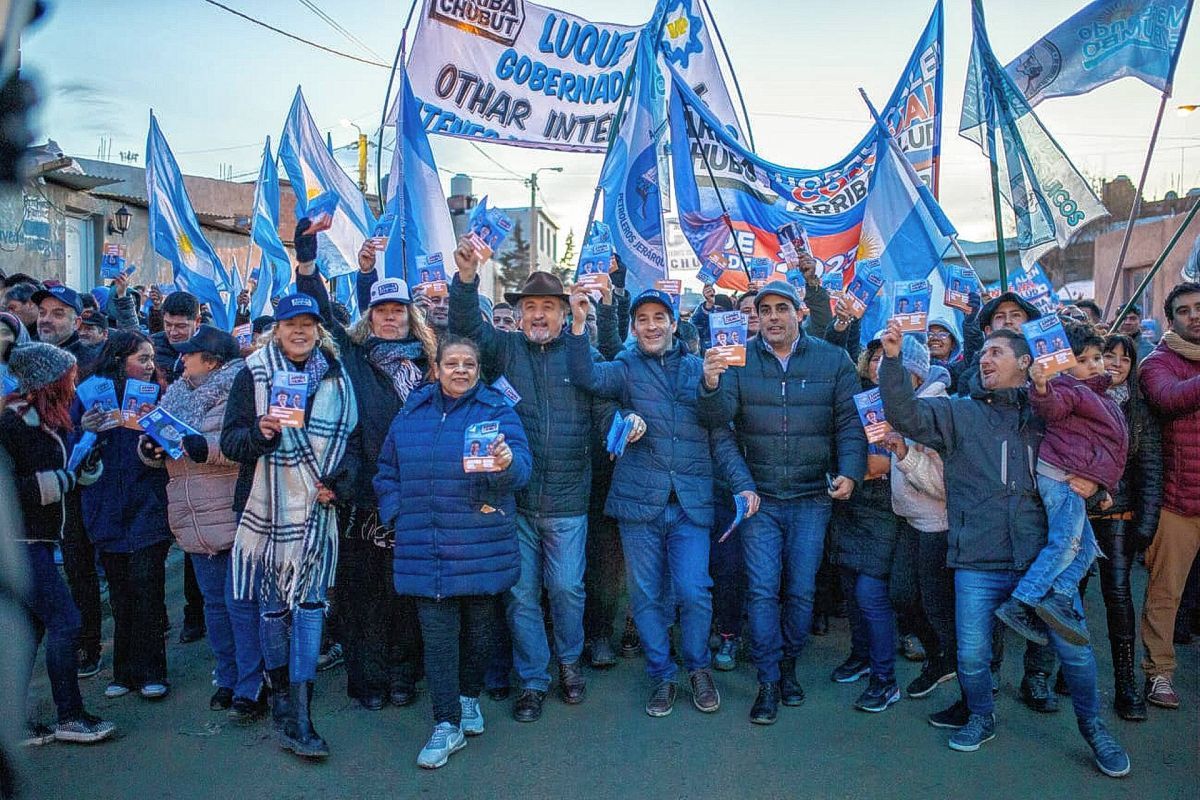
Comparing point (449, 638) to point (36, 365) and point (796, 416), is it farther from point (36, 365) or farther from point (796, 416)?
point (36, 365)

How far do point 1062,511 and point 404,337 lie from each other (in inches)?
137

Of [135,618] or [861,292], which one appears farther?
[861,292]

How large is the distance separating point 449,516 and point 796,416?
6.41 feet

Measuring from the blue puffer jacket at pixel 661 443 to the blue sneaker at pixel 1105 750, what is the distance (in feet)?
6.25

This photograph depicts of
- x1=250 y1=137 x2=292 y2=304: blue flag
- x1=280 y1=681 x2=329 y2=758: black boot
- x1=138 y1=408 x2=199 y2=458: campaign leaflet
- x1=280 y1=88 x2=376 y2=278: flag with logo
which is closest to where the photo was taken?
x1=280 y1=681 x2=329 y2=758: black boot

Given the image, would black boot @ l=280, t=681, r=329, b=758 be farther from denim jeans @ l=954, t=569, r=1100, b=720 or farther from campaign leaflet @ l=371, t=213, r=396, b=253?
denim jeans @ l=954, t=569, r=1100, b=720

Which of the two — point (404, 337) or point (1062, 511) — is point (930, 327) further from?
point (404, 337)

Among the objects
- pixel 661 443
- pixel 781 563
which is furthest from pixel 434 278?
pixel 781 563

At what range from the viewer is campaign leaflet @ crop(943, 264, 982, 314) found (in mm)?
5895

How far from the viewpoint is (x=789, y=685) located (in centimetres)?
474

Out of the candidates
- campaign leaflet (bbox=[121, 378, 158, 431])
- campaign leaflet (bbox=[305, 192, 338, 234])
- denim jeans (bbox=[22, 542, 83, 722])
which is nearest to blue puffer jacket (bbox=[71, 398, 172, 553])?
campaign leaflet (bbox=[121, 378, 158, 431])

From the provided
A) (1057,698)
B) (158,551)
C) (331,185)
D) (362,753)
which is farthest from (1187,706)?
(331,185)

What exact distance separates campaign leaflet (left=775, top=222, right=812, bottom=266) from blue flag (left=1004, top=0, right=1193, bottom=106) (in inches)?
95.4

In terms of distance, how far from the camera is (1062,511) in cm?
400
